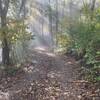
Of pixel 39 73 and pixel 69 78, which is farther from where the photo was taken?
pixel 39 73

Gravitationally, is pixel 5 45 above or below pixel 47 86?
above

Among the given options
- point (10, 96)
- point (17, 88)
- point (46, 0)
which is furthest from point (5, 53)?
point (46, 0)

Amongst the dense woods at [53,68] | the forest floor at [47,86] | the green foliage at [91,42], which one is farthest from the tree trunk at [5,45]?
the green foliage at [91,42]

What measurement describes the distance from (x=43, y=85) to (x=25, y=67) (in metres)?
3.94

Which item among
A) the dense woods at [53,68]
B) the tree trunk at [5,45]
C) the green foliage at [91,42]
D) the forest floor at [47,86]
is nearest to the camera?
the forest floor at [47,86]

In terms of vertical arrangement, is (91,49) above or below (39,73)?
above

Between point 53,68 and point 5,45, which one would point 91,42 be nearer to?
point 53,68

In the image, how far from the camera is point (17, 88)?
9.03 meters

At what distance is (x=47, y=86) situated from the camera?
336 inches

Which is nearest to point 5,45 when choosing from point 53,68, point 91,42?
point 53,68

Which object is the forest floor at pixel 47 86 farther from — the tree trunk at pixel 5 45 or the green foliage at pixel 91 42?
the tree trunk at pixel 5 45

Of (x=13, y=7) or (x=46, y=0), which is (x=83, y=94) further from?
(x=46, y=0)

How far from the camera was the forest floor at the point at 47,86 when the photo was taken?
7.34 meters

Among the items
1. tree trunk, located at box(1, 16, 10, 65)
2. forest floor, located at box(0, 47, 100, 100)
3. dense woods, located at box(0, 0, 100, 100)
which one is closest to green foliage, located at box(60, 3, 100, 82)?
dense woods, located at box(0, 0, 100, 100)
